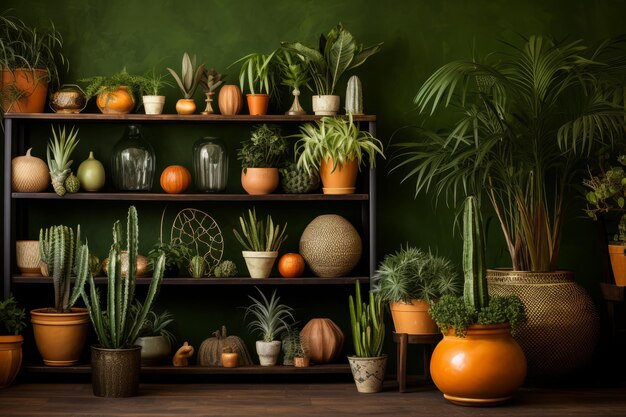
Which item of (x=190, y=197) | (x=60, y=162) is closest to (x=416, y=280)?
Answer: (x=190, y=197)

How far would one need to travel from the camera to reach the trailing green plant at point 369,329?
475cm

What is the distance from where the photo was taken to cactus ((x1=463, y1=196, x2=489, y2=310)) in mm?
4395

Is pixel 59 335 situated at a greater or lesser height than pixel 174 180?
lesser

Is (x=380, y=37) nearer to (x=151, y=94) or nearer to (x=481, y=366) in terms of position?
(x=151, y=94)

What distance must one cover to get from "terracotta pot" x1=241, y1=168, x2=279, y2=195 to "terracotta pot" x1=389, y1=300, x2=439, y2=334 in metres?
1.06

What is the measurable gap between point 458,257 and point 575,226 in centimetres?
80

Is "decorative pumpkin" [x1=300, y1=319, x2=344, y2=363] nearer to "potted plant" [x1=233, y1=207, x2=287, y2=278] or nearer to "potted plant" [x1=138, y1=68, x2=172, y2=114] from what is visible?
"potted plant" [x1=233, y1=207, x2=287, y2=278]

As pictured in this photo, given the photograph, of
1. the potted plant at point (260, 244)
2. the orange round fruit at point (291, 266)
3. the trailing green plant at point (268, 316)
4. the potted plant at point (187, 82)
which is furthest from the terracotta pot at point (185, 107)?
the trailing green plant at point (268, 316)

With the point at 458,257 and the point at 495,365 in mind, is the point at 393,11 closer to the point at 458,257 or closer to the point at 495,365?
the point at 458,257

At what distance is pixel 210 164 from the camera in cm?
520

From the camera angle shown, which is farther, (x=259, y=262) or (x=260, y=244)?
(x=260, y=244)

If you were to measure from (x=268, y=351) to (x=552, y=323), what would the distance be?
167 centimetres

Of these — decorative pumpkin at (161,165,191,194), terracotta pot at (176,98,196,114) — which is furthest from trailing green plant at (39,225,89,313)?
terracotta pot at (176,98,196,114)

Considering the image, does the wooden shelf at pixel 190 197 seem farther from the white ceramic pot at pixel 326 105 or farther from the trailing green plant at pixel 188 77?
the trailing green plant at pixel 188 77
